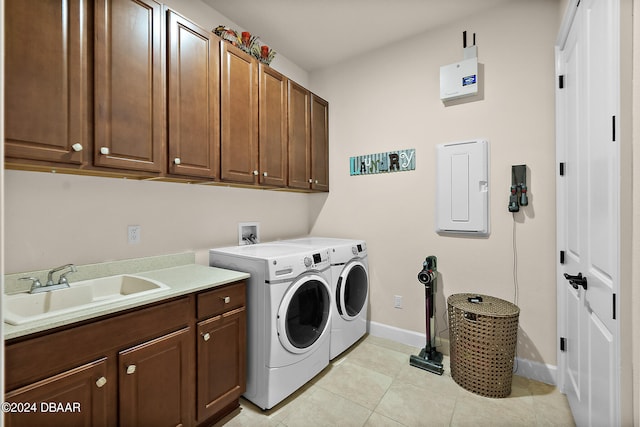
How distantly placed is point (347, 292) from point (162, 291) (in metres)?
1.53

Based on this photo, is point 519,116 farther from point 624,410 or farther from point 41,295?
point 41,295

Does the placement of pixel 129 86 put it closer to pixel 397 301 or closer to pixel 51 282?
pixel 51 282

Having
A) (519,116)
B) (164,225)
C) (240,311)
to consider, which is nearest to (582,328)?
(519,116)

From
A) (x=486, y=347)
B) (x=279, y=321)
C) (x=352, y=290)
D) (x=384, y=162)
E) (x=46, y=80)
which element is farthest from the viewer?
(x=384, y=162)

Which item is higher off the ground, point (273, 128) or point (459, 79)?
point (459, 79)

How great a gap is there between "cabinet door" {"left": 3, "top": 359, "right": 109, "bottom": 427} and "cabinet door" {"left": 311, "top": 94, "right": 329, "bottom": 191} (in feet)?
6.86

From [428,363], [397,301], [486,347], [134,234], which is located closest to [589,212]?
[486,347]

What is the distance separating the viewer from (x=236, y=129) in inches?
79.4

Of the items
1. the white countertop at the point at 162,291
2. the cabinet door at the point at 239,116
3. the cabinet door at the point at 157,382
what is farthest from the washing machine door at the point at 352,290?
the cabinet door at the point at 157,382

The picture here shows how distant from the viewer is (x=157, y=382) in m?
1.32

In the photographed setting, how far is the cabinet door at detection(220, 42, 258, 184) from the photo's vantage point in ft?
6.34

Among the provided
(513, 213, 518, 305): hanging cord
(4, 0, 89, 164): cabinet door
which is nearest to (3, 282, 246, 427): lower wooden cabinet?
(4, 0, 89, 164): cabinet door

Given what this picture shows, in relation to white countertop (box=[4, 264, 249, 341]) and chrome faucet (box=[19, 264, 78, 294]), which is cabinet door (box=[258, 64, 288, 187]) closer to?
white countertop (box=[4, 264, 249, 341])

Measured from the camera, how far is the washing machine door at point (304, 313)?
1.76 metres
